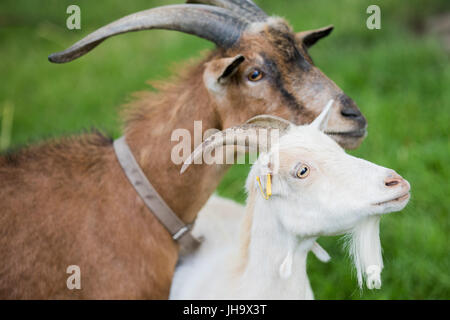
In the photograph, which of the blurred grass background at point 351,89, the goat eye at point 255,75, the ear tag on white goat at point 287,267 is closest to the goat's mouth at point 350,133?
the goat eye at point 255,75

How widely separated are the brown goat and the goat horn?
255 millimetres

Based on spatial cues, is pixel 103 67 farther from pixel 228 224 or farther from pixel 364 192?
pixel 364 192

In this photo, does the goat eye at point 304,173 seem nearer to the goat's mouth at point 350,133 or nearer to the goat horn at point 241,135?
the goat horn at point 241,135

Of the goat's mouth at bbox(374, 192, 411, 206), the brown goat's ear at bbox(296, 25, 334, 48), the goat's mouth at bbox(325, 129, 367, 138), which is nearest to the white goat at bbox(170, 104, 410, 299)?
the goat's mouth at bbox(374, 192, 411, 206)

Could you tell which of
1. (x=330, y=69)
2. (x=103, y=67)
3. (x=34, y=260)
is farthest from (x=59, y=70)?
(x=34, y=260)

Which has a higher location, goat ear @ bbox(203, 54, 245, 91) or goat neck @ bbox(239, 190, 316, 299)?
goat ear @ bbox(203, 54, 245, 91)

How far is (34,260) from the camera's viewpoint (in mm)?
2703

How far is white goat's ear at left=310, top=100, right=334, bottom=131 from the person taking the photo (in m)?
2.42

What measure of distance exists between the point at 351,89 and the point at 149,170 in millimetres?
3349

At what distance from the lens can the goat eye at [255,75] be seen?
2662mm

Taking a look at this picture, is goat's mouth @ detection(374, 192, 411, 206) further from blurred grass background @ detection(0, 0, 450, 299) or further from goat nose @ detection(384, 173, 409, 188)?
blurred grass background @ detection(0, 0, 450, 299)

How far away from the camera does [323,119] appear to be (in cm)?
249

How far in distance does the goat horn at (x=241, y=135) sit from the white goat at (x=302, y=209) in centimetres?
3
